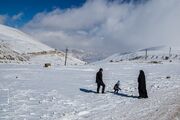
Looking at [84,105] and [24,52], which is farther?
[24,52]

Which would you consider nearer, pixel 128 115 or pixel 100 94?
pixel 128 115

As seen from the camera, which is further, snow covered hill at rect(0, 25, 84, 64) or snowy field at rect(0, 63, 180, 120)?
snow covered hill at rect(0, 25, 84, 64)

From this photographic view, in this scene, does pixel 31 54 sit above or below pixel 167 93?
above

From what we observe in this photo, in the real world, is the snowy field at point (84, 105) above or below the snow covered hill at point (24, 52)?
below

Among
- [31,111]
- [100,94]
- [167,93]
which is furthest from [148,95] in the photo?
[31,111]

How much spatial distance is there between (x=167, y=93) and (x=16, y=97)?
448 inches

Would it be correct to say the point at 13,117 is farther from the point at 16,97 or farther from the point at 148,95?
the point at 148,95

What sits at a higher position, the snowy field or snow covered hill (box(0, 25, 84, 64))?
snow covered hill (box(0, 25, 84, 64))

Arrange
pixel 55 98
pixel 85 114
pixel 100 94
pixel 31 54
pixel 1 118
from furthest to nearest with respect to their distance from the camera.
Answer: pixel 31 54 → pixel 100 94 → pixel 55 98 → pixel 85 114 → pixel 1 118

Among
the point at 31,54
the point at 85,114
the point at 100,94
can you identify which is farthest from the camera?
the point at 31,54

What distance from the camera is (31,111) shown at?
821 inches

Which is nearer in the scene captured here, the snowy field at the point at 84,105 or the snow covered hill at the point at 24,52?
the snowy field at the point at 84,105

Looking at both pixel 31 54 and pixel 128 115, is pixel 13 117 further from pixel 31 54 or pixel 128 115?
pixel 31 54

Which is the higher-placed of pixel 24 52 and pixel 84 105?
pixel 24 52
